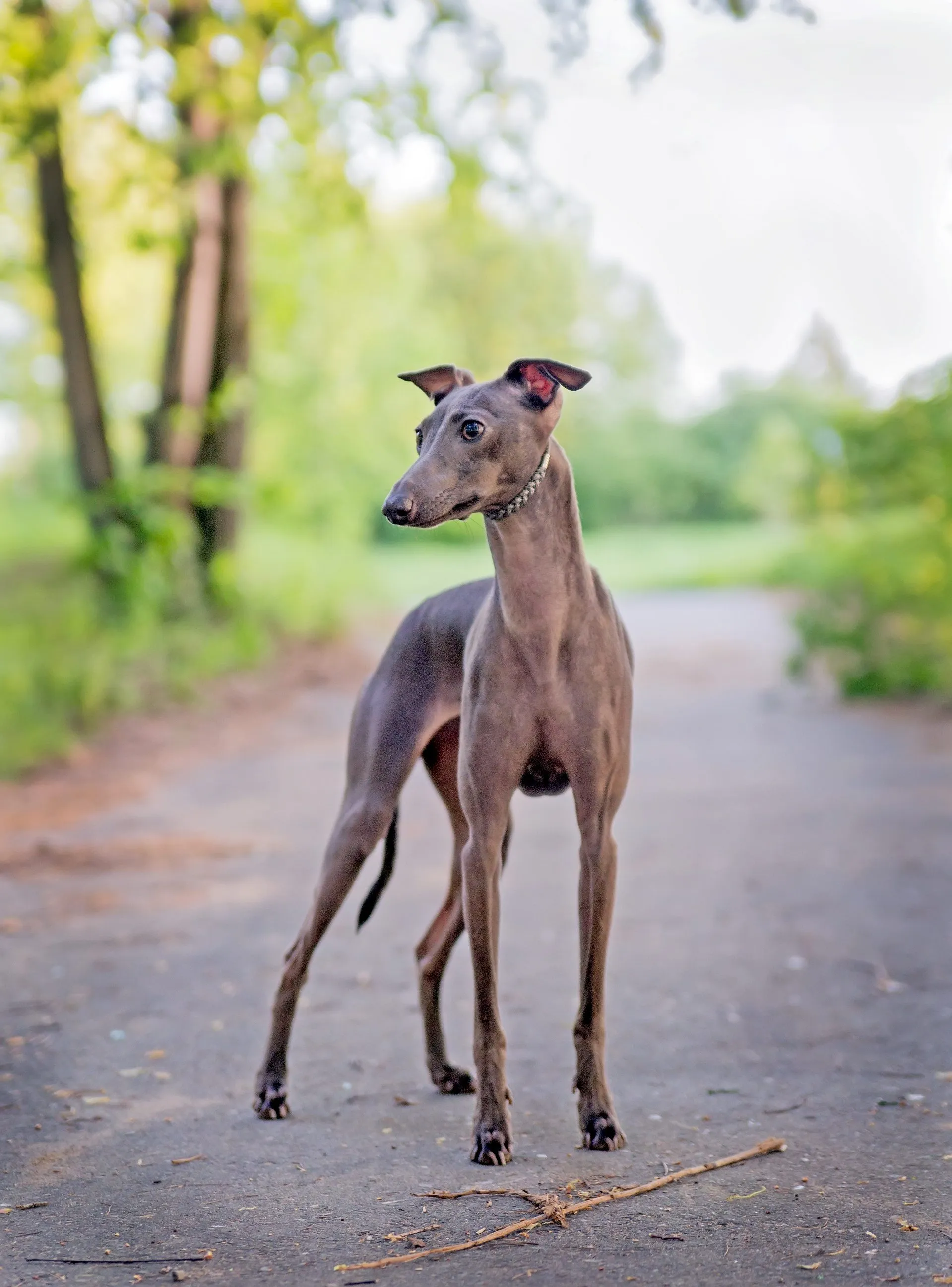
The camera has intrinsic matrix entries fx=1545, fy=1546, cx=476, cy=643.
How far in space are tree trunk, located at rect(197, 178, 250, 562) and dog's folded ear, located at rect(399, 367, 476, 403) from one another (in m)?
12.9

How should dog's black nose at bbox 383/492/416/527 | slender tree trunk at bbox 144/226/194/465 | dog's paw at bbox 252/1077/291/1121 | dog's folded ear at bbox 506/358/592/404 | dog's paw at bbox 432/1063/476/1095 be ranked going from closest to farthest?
1. dog's black nose at bbox 383/492/416/527
2. dog's folded ear at bbox 506/358/592/404
3. dog's paw at bbox 252/1077/291/1121
4. dog's paw at bbox 432/1063/476/1095
5. slender tree trunk at bbox 144/226/194/465

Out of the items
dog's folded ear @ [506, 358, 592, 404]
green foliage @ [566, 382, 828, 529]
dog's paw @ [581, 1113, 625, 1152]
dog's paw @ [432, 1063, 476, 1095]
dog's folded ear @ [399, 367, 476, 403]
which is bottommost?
dog's paw @ [581, 1113, 625, 1152]

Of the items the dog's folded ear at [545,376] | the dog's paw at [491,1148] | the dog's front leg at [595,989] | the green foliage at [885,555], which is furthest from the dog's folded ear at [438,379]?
the green foliage at [885,555]

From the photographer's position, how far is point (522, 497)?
4.35m

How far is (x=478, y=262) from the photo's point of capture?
113 feet

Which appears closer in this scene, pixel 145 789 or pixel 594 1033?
pixel 594 1033

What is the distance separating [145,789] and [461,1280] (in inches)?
341

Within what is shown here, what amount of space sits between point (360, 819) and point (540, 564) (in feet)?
3.74

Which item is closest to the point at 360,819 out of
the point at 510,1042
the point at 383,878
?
the point at 383,878

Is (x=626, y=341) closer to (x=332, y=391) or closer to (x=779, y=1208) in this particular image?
(x=332, y=391)

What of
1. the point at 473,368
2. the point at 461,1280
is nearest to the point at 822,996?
the point at 461,1280

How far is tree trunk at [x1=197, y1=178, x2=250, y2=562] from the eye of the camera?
17.4m

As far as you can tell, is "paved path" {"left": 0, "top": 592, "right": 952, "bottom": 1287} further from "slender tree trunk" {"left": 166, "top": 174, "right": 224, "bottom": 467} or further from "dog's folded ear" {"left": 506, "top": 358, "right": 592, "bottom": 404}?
"slender tree trunk" {"left": 166, "top": 174, "right": 224, "bottom": 467}

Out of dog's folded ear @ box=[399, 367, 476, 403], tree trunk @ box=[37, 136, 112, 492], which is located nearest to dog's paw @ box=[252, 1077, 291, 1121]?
dog's folded ear @ box=[399, 367, 476, 403]
